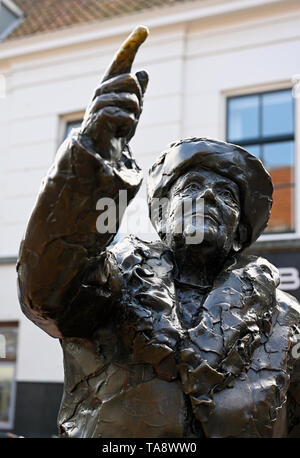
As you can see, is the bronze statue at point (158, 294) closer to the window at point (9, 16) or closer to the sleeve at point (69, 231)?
the sleeve at point (69, 231)

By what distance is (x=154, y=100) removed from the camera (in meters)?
6.07

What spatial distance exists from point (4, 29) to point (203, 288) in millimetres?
6312

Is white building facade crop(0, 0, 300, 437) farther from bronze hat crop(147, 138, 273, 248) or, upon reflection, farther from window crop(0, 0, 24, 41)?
bronze hat crop(147, 138, 273, 248)

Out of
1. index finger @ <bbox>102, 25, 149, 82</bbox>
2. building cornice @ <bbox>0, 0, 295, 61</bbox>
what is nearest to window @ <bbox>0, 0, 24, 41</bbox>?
building cornice @ <bbox>0, 0, 295, 61</bbox>

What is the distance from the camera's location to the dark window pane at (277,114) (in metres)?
5.65

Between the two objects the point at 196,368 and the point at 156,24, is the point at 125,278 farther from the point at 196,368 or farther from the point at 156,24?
the point at 156,24

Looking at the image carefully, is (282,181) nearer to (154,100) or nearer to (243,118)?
(243,118)

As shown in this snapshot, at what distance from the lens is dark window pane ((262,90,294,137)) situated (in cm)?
565

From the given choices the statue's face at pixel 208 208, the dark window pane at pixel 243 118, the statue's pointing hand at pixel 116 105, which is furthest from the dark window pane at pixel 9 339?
the statue's pointing hand at pixel 116 105

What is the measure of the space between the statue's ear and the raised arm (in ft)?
1.88

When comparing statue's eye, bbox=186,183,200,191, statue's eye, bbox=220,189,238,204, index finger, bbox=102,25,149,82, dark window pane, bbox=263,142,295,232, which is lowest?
statue's eye, bbox=220,189,238,204

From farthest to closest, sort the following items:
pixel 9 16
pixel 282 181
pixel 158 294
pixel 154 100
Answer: pixel 9 16 → pixel 154 100 → pixel 282 181 → pixel 158 294

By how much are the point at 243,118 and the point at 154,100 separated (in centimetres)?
92

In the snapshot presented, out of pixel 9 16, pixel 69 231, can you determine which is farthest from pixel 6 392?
pixel 69 231
